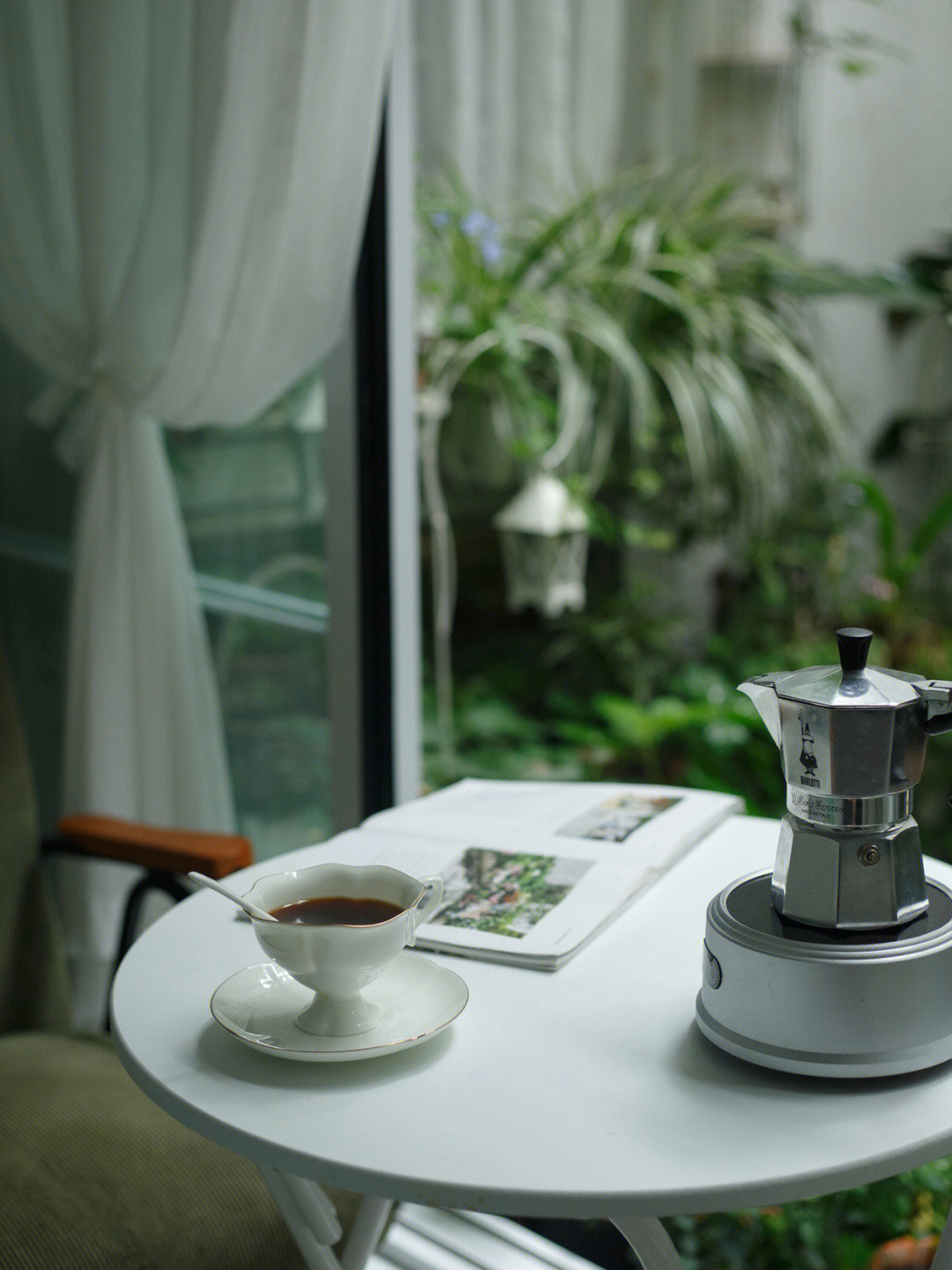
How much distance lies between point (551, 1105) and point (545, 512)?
179 centimetres

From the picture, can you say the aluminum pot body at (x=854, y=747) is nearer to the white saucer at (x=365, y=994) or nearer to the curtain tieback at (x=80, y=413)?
the white saucer at (x=365, y=994)

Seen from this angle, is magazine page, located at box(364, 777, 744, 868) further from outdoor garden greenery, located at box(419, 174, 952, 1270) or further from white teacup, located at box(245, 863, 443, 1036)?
outdoor garden greenery, located at box(419, 174, 952, 1270)

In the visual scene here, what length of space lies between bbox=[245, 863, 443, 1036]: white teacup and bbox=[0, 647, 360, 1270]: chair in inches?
6.6

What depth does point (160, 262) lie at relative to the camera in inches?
66.9

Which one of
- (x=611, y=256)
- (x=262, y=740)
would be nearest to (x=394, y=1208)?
(x=262, y=740)

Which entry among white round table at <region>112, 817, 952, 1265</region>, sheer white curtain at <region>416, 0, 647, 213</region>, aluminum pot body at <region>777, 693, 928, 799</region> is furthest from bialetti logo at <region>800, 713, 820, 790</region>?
sheer white curtain at <region>416, 0, 647, 213</region>

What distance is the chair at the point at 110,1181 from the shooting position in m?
0.96

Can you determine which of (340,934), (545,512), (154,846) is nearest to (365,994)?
(340,934)

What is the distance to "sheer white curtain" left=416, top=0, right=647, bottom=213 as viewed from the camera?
2381mm

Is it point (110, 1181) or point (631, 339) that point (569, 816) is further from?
point (631, 339)

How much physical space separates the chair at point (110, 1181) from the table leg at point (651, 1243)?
0.22 m

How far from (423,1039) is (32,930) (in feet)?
2.96

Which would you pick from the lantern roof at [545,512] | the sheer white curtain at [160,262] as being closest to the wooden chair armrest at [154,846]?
the sheer white curtain at [160,262]

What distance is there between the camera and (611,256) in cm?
251
